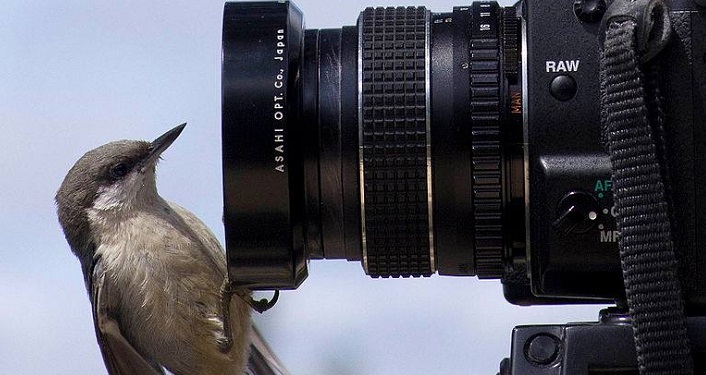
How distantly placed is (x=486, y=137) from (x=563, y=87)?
7.6 inches

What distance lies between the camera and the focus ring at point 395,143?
2.13 metres

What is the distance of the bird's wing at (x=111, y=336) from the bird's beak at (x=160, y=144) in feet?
1.30

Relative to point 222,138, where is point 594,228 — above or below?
below

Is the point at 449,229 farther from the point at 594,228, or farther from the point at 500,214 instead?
the point at 594,228

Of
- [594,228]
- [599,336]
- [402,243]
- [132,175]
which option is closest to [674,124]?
[594,228]

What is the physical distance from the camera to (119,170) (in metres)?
3.70

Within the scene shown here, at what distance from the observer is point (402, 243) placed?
2193 millimetres

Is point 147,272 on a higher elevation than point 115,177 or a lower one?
lower

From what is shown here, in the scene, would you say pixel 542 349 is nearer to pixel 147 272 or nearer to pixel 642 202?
pixel 642 202

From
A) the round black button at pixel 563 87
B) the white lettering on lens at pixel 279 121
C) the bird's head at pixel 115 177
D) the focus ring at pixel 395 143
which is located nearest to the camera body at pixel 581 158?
the round black button at pixel 563 87

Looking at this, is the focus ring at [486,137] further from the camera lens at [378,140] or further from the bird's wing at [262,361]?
the bird's wing at [262,361]

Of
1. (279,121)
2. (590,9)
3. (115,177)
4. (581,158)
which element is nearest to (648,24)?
(590,9)

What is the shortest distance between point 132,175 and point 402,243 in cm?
169

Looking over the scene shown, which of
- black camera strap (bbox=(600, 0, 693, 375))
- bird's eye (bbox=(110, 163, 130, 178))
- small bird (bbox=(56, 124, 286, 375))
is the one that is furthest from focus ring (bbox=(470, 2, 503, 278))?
bird's eye (bbox=(110, 163, 130, 178))
